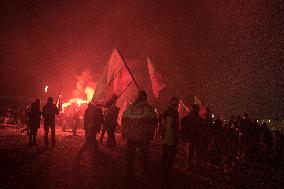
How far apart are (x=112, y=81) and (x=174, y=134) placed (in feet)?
11.5

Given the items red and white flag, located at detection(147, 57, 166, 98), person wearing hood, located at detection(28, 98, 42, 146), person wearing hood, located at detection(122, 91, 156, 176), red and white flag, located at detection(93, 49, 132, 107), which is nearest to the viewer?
person wearing hood, located at detection(122, 91, 156, 176)

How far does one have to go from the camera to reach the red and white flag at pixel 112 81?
9.80 metres

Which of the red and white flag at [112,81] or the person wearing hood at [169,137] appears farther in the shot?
the red and white flag at [112,81]

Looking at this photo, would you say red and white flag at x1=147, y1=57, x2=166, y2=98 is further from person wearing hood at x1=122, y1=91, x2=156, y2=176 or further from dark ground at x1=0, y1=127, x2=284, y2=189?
person wearing hood at x1=122, y1=91, x2=156, y2=176

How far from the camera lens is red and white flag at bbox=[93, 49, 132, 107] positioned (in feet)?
32.2

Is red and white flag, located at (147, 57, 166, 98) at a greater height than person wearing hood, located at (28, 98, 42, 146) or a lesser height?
greater

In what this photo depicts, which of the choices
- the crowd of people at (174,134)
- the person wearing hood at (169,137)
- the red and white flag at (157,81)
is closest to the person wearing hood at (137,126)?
the crowd of people at (174,134)

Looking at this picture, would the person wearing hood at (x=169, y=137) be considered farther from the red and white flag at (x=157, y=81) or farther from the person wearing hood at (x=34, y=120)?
the person wearing hood at (x=34, y=120)

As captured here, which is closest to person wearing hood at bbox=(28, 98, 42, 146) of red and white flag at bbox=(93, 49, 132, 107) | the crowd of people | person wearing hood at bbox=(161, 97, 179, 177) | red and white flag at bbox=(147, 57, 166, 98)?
the crowd of people

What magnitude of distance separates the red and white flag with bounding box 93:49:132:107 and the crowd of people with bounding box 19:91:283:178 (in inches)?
15.4

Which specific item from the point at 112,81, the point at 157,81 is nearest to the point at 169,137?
the point at 112,81

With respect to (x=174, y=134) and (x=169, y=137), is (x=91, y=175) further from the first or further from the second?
(x=174, y=134)

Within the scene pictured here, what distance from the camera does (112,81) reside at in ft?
33.5

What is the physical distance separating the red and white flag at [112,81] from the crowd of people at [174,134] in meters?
0.39
